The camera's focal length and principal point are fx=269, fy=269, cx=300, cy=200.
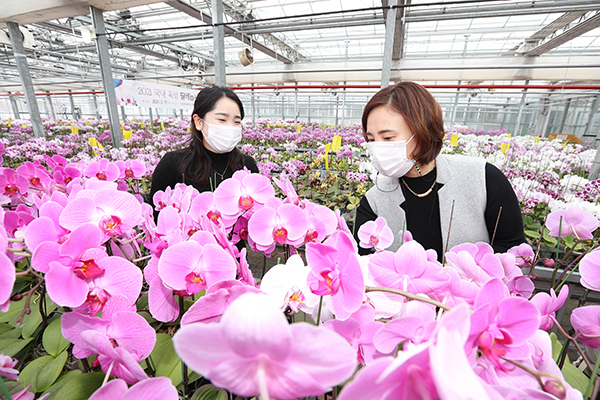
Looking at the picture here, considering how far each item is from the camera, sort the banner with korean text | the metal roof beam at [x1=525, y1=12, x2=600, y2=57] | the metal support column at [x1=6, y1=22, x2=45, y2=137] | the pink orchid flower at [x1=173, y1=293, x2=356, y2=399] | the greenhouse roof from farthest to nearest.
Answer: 1. the metal roof beam at [x1=525, y1=12, x2=600, y2=57]
2. the greenhouse roof
3. the metal support column at [x1=6, y1=22, x2=45, y2=137]
4. the banner with korean text
5. the pink orchid flower at [x1=173, y1=293, x2=356, y2=399]

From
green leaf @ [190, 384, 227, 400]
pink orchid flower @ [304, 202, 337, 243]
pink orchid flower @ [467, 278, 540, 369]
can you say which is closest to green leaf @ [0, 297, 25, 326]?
green leaf @ [190, 384, 227, 400]

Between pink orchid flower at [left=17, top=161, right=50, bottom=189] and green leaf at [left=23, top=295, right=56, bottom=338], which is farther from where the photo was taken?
pink orchid flower at [left=17, top=161, right=50, bottom=189]

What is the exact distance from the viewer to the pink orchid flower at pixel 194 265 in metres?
0.27

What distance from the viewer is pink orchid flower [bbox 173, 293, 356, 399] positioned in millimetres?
121

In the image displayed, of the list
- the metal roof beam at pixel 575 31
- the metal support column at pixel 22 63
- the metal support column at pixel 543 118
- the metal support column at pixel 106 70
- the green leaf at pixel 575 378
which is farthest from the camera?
the metal support column at pixel 543 118

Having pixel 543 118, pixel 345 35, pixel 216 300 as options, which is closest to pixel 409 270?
pixel 216 300

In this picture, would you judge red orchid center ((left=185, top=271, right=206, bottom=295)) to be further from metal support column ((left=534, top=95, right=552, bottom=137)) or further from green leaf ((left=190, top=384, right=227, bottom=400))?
metal support column ((left=534, top=95, right=552, bottom=137))

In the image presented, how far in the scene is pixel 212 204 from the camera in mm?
401

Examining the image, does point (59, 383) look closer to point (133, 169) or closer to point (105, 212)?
point (105, 212)

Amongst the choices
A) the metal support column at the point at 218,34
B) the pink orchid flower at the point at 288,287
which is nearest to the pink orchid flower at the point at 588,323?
the pink orchid flower at the point at 288,287

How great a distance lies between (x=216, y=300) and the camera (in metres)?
0.23

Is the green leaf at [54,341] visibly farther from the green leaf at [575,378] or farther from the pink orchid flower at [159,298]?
the green leaf at [575,378]

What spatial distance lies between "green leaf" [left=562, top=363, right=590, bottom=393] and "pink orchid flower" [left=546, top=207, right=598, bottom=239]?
0.70 ft

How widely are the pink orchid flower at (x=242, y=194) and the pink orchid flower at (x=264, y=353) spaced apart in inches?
10.6
